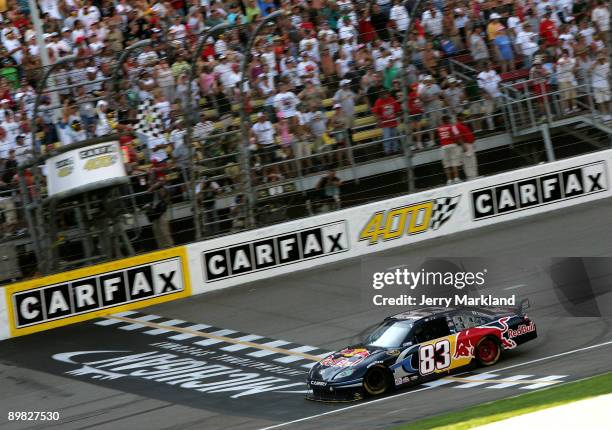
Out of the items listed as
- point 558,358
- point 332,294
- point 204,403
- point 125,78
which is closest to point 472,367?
point 558,358

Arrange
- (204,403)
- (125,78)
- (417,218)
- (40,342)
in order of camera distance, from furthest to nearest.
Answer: (417,218), (125,78), (40,342), (204,403)

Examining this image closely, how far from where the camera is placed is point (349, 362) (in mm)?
14922

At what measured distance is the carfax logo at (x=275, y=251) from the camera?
71.6ft

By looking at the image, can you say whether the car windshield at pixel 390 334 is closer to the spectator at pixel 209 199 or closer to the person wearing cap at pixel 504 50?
the spectator at pixel 209 199

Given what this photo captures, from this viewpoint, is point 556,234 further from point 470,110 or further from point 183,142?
point 183,142

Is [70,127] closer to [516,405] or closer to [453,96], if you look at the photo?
[453,96]

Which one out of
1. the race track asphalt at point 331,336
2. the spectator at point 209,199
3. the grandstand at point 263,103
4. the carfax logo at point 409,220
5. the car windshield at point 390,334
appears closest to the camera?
the race track asphalt at point 331,336

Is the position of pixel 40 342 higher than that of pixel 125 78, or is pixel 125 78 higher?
pixel 125 78

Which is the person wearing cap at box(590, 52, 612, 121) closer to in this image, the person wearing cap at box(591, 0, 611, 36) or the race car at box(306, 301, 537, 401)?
the person wearing cap at box(591, 0, 611, 36)

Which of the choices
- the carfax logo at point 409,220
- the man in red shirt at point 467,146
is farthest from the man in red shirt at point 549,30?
the carfax logo at point 409,220

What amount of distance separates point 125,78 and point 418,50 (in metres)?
6.39

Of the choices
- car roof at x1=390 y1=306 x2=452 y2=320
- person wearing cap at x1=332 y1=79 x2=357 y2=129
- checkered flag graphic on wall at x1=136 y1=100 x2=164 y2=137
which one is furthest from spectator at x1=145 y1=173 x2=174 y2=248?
car roof at x1=390 y1=306 x2=452 y2=320

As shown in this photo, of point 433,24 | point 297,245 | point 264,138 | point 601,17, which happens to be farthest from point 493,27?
point 297,245

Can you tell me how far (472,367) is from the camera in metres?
15.7
